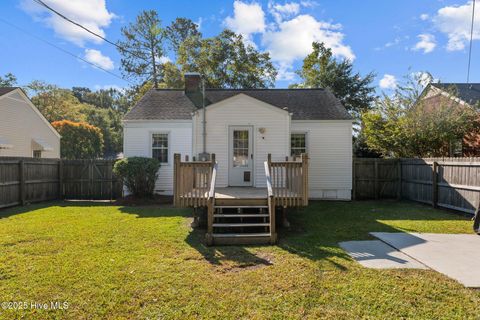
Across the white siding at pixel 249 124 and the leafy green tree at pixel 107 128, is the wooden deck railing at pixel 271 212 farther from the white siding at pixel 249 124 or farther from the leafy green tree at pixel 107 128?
the leafy green tree at pixel 107 128

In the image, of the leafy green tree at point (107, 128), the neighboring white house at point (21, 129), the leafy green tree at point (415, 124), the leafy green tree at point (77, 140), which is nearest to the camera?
the leafy green tree at point (415, 124)

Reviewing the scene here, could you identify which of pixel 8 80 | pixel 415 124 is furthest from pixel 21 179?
pixel 8 80

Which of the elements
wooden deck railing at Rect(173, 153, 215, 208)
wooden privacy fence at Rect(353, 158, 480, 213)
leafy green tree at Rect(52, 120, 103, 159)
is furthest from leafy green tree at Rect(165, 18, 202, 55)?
wooden deck railing at Rect(173, 153, 215, 208)

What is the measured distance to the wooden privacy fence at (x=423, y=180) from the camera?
8484mm

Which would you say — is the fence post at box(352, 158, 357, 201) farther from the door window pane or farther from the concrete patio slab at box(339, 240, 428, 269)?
the concrete patio slab at box(339, 240, 428, 269)

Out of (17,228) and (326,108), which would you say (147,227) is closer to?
(17,228)

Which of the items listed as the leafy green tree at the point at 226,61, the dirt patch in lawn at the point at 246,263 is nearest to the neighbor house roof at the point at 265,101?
the dirt patch in lawn at the point at 246,263

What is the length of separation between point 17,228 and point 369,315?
754 centimetres

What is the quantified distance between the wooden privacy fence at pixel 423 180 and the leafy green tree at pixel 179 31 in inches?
955

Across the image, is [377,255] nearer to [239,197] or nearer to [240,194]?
[239,197]

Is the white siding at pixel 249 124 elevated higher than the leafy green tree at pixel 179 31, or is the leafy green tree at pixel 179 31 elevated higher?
the leafy green tree at pixel 179 31

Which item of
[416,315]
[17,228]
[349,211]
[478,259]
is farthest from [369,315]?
[17,228]

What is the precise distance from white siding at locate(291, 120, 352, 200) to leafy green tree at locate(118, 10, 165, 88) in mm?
20457

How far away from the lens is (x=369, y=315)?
10.3 ft
